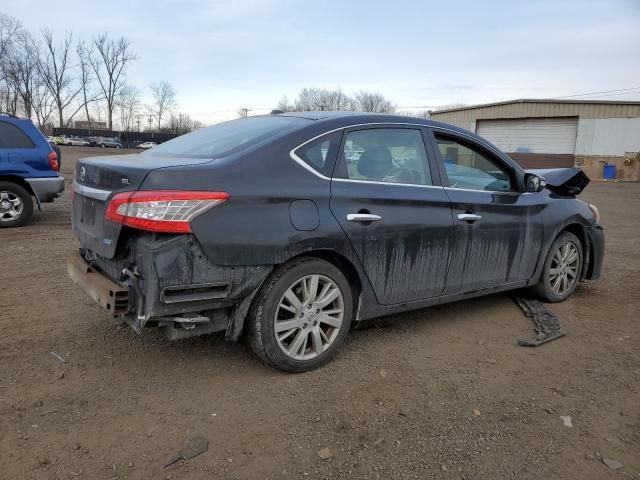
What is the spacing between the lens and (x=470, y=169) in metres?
4.29

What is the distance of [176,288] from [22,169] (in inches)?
261

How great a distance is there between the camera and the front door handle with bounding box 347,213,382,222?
133 inches

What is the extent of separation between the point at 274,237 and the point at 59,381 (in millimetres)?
1558

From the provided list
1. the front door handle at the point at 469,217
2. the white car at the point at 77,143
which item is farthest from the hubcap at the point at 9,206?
the white car at the point at 77,143

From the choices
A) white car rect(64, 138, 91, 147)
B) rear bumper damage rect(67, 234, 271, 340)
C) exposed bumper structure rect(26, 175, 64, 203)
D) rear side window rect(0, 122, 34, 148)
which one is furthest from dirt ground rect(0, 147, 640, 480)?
white car rect(64, 138, 91, 147)

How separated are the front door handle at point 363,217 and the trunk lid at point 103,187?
953 mm

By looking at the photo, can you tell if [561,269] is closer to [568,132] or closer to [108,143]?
[568,132]

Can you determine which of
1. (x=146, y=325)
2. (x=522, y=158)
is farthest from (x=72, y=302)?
(x=522, y=158)

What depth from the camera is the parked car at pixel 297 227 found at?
9.41 feet

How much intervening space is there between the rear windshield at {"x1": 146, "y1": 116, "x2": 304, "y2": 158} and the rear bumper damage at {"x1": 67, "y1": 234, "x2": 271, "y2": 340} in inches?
28.8

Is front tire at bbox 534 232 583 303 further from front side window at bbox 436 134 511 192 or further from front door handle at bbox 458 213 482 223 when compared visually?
front door handle at bbox 458 213 482 223

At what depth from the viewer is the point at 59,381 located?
3.18 m

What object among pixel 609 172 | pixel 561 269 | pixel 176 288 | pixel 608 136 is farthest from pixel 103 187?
pixel 608 136

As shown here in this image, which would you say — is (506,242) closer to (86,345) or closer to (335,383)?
(335,383)
